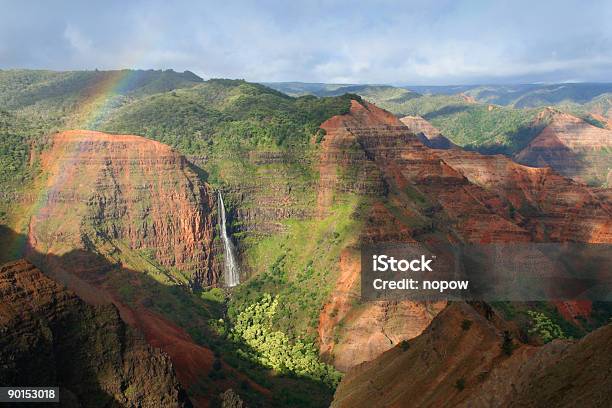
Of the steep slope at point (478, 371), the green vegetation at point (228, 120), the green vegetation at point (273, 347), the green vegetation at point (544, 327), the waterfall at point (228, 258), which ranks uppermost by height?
the green vegetation at point (228, 120)

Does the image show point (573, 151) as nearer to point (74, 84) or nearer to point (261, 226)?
point (261, 226)

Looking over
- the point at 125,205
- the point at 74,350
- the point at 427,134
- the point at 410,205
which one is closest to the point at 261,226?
the point at 125,205

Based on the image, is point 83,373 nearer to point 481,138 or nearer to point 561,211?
point 561,211

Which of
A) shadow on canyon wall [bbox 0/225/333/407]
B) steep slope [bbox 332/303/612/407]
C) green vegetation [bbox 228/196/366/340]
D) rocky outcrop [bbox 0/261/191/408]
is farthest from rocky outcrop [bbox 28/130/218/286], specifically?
steep slope [bbox 332/303/612/407]

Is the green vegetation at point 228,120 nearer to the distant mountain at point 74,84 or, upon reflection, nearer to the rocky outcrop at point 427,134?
the distant mountain at point 74,84

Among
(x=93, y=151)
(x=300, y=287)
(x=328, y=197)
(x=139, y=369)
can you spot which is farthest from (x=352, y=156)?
(x=139, y=369)

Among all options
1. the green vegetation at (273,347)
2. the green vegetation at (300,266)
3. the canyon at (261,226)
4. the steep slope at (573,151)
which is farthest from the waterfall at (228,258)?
the steep slope at (573,151)

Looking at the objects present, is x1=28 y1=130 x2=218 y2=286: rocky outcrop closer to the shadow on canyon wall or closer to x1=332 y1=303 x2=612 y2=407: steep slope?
the shadow on canyon wall
